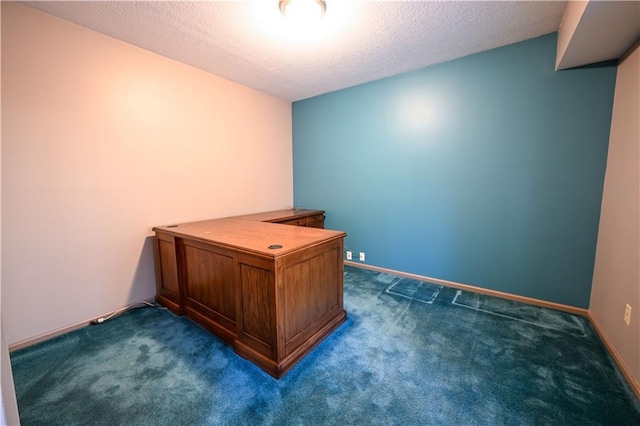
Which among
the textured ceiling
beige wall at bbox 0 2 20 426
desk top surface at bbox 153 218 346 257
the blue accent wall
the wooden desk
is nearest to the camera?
beige wall at bbox 0 2 20 426

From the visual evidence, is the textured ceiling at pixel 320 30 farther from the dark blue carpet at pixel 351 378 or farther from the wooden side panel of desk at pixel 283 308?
the dark blue carpet at pixel 351 378

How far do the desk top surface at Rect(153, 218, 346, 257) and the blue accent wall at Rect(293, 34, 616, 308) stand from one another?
56.2 inches

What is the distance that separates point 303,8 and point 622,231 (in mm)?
2716

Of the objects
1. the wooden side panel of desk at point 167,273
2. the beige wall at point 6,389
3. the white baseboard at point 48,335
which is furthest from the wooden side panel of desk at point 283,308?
the white baseboard at point 48,335

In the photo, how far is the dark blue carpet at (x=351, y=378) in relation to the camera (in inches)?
55.2

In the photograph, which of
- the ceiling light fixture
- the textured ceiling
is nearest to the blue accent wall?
the textured ceiling

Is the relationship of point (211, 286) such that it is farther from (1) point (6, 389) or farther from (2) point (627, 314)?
(2) point (627, 314)

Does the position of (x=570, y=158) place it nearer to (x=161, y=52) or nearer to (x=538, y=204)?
(x=538, y=204)

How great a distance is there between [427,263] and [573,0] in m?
2.46

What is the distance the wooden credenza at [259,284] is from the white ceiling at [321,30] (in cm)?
168

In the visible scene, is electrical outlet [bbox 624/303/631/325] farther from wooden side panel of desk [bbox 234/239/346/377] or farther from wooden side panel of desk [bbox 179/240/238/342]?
wooden side panel of desk [bbox 179/240/238/342]

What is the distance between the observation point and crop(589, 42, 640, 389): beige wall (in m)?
1.63

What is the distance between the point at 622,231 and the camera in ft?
5.98

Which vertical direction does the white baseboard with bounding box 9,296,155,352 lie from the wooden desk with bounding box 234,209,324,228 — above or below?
below
